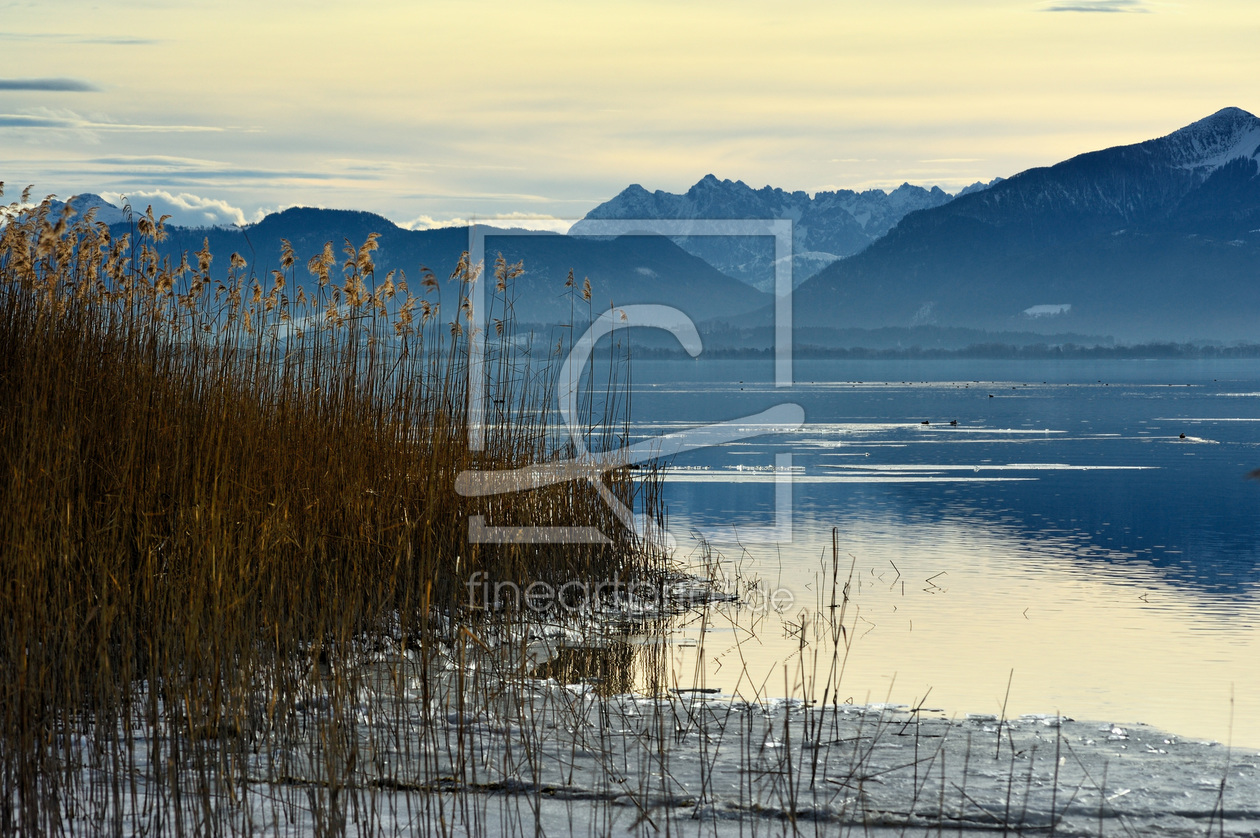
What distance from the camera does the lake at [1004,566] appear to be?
6062 mm

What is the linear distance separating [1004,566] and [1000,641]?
118 inches

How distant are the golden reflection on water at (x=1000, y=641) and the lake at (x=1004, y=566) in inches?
0.8

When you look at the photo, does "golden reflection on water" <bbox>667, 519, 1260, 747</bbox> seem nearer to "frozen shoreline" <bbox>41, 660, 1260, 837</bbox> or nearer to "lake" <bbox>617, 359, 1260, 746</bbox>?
"lake" <bbox>617, 359, 1260, 746</bbox>

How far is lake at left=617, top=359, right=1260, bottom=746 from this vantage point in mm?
6062

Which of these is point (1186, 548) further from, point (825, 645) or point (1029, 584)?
point (825, 645)

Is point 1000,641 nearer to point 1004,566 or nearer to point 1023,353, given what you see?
point 1004,566

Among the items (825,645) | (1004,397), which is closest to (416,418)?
(825,645)

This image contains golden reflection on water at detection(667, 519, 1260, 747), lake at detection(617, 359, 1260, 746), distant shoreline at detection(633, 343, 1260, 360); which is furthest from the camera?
distant shoreline at detection(633, 343, 1260, 360)

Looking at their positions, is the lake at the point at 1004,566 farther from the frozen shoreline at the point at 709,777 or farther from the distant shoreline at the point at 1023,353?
the distant shoreline at the point at 1023,353

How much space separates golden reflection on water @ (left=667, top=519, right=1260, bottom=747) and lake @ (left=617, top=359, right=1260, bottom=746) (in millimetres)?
21

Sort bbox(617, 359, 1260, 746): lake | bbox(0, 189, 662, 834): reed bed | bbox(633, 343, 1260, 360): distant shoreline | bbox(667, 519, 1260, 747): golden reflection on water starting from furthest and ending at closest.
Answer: bbox(633, 343, 1260, 360): distant shoreline, bbox(617, 359, 1260, 746): lake, bbox(667, 519, 1260, 747): golden reflection on water, bbox(0, 189, 662, 834): reed bed

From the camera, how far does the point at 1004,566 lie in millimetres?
10062

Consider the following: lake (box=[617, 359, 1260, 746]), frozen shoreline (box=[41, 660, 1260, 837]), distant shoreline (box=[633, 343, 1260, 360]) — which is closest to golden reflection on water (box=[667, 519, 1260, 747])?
lake (box=[617, 359, 1260, 746])

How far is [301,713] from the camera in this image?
4777 mm
